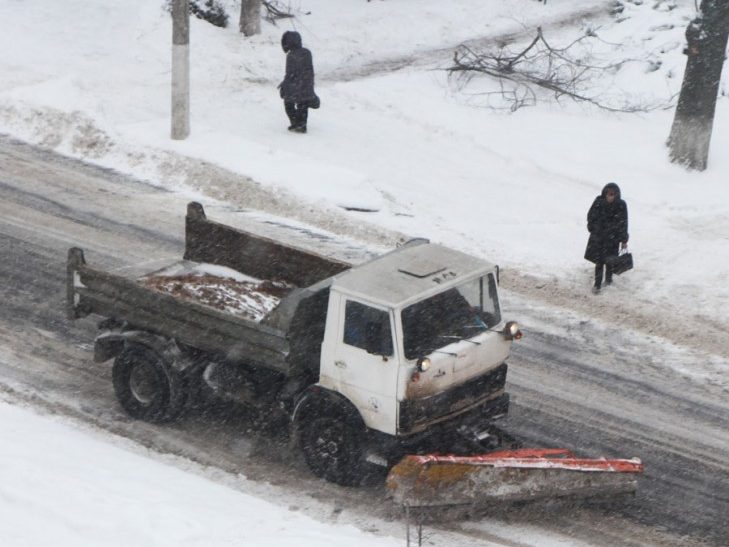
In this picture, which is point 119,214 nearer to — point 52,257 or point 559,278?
point 52,257

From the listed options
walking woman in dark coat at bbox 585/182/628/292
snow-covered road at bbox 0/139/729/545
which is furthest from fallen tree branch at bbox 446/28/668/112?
snow-covered road at bbox 0/139/729/545

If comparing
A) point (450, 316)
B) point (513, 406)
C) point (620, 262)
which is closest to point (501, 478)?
point (450, 316)

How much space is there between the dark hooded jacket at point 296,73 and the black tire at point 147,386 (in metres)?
8.27

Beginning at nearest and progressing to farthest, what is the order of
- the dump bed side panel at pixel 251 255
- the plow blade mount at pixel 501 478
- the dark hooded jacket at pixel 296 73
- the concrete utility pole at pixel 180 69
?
the plow blade mount at pixel 501 478 < the dump bed side panel at pixel 251 255 < the concrete utility pole at pixel 180 69 < the dark hooded jacket at pixel 296 73

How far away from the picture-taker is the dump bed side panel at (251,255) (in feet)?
38.5

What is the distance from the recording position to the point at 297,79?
1847cm

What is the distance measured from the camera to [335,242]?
52.1ft

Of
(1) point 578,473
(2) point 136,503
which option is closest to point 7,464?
(2) point 136,503

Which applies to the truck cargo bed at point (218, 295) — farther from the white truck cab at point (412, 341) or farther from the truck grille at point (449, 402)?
the truck grille at point (449, 402)

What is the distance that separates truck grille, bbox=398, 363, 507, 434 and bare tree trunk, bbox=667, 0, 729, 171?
8.88m

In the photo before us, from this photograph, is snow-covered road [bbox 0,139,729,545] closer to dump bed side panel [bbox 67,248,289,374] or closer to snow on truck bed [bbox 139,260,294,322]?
snow on truck bed [bbox 139,260,294,322]

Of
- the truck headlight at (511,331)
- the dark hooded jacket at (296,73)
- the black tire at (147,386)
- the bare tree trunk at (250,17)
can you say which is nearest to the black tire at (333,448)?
the black tire at (147,386)

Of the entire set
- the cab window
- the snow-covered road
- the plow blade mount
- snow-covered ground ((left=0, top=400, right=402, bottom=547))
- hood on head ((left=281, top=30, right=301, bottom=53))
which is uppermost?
hood on head ((left=281, top=30, right=301, bottom=53))

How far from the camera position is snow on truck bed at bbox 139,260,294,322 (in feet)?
37.3
